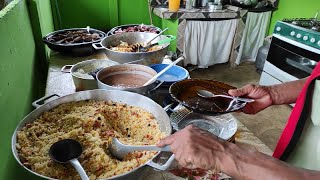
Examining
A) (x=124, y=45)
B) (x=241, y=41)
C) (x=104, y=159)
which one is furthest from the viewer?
(x=241, y=41)

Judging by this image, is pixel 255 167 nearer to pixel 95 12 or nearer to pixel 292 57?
pixel 292 57

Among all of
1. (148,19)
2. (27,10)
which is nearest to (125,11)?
(148,19)

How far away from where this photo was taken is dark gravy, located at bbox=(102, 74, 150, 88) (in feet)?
3.86

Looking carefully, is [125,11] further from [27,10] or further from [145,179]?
[145,179]

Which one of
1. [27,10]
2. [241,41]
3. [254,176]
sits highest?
[27,10]

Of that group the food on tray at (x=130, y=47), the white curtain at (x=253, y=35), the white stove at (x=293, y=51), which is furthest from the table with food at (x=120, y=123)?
the white curtain at (x=253, y=35)

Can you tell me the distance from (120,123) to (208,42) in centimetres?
282

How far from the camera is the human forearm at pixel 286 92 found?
1.01 meters

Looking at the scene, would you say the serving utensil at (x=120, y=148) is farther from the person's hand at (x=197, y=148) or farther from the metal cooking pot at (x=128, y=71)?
the metal cooking pot at (x=128, y=71)

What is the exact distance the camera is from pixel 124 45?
5.29 feet

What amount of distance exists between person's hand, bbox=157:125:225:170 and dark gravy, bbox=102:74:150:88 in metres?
0.58

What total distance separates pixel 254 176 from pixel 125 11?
9.56ft

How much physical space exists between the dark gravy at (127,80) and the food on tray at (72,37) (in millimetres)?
714

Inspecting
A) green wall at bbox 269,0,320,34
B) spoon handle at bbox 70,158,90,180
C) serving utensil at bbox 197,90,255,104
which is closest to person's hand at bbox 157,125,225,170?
spoon handle at bbox 70,158,90,180
